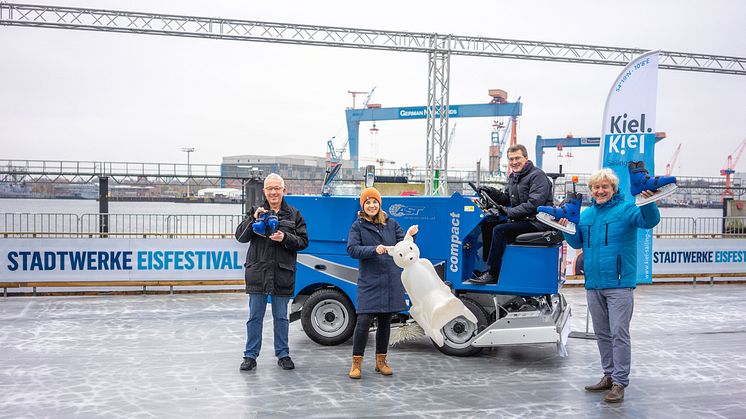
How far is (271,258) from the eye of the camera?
6.31m

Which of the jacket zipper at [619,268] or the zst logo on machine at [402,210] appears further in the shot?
the zst logo on machine at [402,210]

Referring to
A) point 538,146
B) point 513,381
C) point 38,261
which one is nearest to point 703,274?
point 513,381

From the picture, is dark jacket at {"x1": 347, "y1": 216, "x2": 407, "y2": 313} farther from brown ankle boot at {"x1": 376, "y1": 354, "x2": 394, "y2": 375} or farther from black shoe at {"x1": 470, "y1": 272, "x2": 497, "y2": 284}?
black shoe at {"x1": 470, "y1": 272, "x2": 497, "y2": 284}

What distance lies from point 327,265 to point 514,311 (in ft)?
7.20

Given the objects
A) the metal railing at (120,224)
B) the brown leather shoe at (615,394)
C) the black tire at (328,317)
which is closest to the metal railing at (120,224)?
the metal railing at (120,224)

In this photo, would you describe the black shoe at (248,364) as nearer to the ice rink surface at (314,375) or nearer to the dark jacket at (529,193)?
the ice rink surface at (314,375)

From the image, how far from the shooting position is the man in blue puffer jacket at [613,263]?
17.8 feet

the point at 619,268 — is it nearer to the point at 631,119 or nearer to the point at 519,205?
the point at 519,205

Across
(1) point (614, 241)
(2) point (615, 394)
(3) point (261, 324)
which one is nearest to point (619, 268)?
(1) point (614, 241)

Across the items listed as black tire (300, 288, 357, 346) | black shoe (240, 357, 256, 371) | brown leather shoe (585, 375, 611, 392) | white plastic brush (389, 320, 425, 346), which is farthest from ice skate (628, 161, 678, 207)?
black shoe (240, 357, 256, 371)

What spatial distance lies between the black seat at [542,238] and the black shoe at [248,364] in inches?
120

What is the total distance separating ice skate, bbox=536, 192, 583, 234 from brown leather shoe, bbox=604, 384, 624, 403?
4.48ft

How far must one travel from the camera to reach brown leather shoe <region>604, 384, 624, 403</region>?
17.8 ft

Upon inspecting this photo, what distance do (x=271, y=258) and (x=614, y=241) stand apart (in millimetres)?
3162
